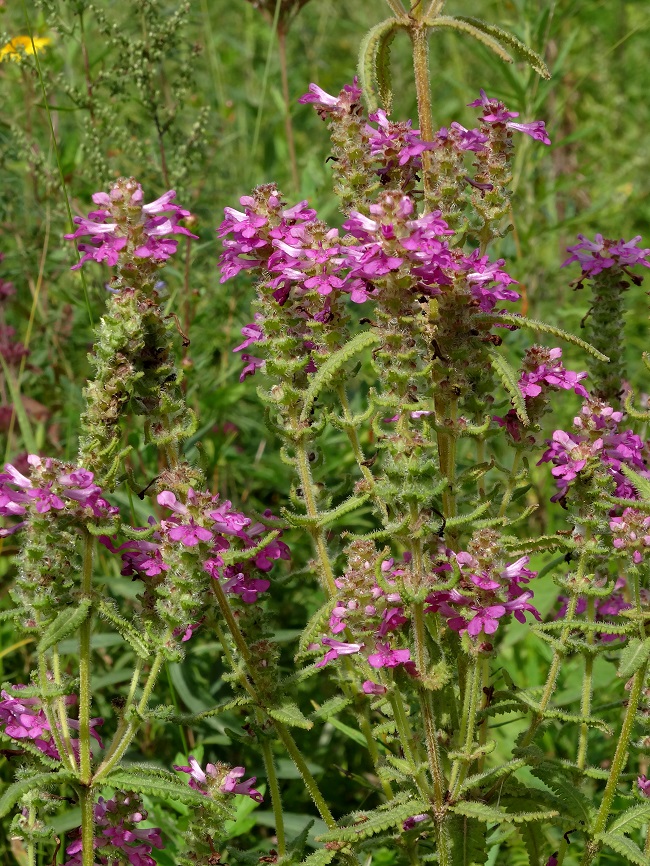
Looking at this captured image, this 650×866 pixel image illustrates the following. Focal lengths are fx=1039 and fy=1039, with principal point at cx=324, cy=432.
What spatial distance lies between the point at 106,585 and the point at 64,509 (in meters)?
1.52

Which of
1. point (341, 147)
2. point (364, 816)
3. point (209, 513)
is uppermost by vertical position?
point (341, 147)

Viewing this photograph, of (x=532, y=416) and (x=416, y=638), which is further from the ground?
(x=532, y=416)

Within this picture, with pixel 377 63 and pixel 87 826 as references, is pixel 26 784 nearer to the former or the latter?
pixel 87 826

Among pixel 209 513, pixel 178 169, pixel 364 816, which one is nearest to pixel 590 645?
pixel 364 816

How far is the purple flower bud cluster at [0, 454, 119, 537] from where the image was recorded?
2.23 m

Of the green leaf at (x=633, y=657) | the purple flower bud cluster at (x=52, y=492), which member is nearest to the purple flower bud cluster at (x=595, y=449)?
the green leaf at (x=633, y=657)

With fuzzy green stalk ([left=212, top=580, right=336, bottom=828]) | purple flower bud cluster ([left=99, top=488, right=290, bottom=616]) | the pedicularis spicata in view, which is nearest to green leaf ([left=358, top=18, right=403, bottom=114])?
the pedicularis spicata

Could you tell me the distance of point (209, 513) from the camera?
233cm

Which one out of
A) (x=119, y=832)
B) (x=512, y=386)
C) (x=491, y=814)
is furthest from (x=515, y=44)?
(x=119, y=832)

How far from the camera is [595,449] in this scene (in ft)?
8.38

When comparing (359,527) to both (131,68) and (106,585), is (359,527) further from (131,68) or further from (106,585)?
(131,68)

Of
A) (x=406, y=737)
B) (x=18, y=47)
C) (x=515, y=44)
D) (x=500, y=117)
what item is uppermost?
(x=18, y=47)

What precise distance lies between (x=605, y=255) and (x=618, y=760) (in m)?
1.37

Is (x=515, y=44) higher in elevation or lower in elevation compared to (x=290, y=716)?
higher
